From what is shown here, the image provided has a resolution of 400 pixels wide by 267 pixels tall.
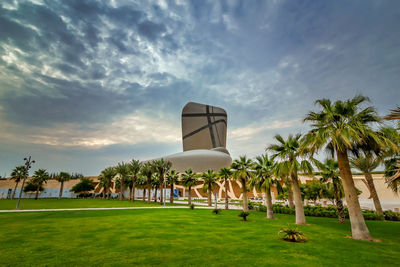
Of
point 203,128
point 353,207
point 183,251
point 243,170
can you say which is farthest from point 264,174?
point 203,128

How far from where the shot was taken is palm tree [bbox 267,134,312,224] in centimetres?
1755

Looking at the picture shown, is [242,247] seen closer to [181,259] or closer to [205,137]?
[181,259]

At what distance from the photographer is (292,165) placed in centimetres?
1727

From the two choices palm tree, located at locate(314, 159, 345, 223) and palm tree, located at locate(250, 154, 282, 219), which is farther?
palm tree, located at locate(250, 154, 282, 219)

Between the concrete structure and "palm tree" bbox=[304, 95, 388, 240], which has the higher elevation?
the concrete structure

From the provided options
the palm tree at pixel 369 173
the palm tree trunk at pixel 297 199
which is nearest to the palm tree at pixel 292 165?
the palm tree trunk at pixel 297 199

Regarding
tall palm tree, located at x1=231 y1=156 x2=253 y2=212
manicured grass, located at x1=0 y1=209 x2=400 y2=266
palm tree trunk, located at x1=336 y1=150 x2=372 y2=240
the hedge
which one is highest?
tall palm tree, located at x1=231 y1=156 x2=253 y2=212

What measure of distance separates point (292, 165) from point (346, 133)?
631 cm

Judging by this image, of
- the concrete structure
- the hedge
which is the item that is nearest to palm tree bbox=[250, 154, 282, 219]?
the hedge

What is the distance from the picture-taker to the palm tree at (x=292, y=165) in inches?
691

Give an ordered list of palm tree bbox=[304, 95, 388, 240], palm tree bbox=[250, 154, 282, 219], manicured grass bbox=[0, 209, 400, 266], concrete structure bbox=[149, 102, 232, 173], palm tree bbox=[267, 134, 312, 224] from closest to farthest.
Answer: manicured grass bbox=[0, 209, 400, 266] → palm tree bbox=[304, 95, 388, 240] → palm tree bbox=[267, 134, 312, 224] → palm tree bbox=[250, 154, 282, 219] → concrete structure bbox=[149, 102, 232, 173]

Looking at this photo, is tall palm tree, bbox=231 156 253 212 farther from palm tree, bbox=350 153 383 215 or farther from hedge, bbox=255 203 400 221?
palm tree, bbox=350 153 383 215

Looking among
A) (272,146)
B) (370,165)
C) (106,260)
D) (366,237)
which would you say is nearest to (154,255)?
(106,260)

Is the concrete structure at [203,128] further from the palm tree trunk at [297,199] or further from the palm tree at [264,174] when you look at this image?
the palm tree trunk at [297,199]
